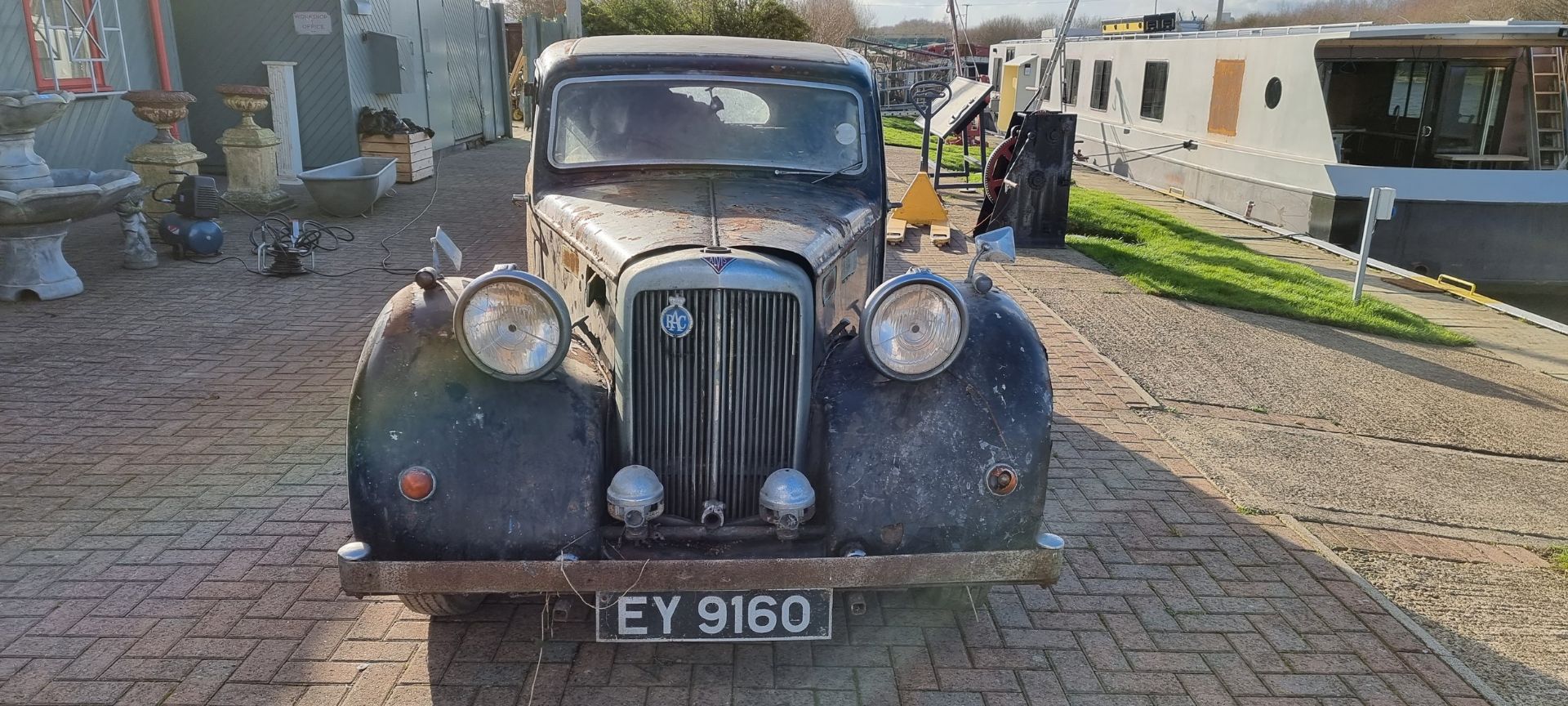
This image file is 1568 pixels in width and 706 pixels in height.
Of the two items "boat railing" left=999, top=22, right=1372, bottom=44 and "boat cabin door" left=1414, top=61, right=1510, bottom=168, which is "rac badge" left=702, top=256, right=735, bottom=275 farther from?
"boat cabin door" left=1414, top=61, right=1510, bottom=168

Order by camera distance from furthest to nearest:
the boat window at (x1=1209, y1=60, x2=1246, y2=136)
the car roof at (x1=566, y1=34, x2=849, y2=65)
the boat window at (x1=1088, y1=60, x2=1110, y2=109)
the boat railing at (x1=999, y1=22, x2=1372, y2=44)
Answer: the boat window at (x1=1088, y1=60, x2=1110, y2=109) < the boat window at (x1=1209, y1=60, x2=1246, y2=136) < the boat railing at (x1=999, y1=22, x2=1372, y2=44) < the car roof at (x1=566, y1=34, x2=849, y2=65)

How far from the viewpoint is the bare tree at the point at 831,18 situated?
37031 mm

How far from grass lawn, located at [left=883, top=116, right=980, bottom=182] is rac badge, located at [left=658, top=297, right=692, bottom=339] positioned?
14.4 meters

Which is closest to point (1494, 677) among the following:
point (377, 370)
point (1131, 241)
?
point (377, 370)

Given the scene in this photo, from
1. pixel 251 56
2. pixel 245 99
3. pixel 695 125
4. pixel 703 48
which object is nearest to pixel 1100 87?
pixel 251 56

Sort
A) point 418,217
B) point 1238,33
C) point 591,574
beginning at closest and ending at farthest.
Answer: point 591,574, point 418,217, point 1238,33

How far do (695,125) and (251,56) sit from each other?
38.9 ft

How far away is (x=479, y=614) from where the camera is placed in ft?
12.5

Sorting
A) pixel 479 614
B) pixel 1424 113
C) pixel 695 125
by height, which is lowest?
pixel 479 614

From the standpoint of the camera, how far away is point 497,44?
2222 centimetres

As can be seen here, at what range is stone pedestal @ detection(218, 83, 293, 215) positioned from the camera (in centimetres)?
1167

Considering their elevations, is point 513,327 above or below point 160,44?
below

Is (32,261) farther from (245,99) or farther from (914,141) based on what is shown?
(914,141)

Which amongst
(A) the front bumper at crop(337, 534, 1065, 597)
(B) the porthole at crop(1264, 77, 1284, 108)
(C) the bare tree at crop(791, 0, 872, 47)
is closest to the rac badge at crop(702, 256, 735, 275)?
(A) the front bumper at crop(337, 534, 1065, 597)
